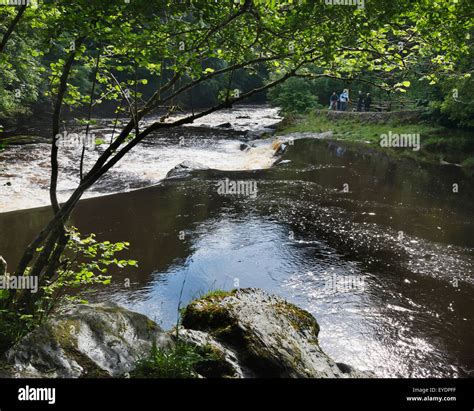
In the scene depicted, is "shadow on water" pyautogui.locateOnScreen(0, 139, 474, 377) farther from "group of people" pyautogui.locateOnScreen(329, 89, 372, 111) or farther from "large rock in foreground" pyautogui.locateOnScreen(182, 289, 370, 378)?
"group of people" pyautogui.locateOnScreen(329, 89, 372, 111)

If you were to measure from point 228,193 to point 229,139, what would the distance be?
1276 centimetres

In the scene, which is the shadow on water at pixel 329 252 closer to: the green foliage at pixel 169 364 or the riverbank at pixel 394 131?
the green foliage at pixel 169 364

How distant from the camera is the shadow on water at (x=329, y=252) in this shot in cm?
788

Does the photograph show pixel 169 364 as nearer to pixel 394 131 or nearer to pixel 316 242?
pixel 316 242

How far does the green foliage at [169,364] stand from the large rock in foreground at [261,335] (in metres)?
0.46

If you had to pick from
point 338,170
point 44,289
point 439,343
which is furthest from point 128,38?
point 338,170

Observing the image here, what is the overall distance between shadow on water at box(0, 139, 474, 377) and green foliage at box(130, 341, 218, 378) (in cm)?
356
